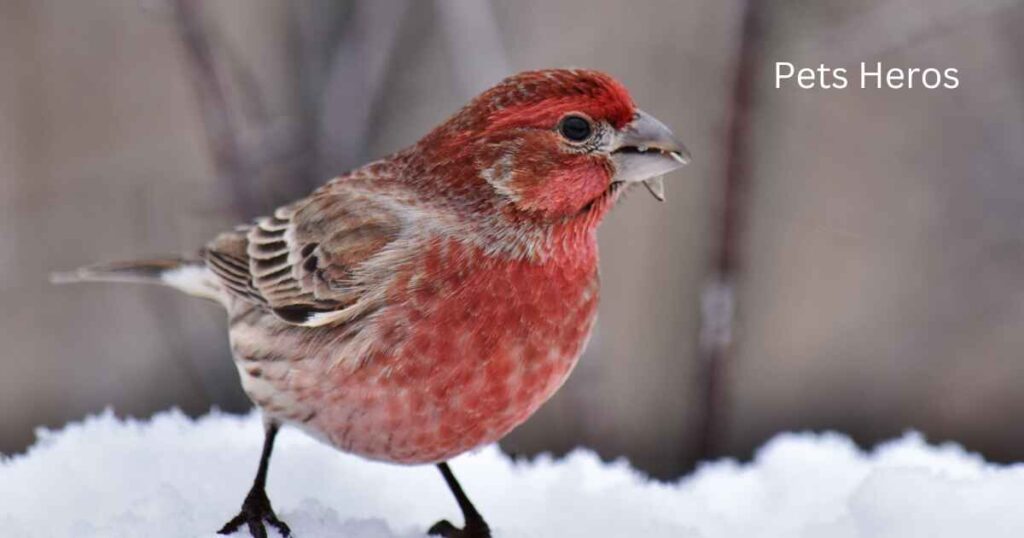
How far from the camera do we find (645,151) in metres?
3.32

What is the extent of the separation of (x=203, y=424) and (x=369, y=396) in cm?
98

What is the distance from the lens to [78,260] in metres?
5.54

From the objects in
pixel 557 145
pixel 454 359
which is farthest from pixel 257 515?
pixel 557 145

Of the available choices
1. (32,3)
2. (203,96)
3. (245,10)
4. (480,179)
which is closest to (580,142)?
(480,179)

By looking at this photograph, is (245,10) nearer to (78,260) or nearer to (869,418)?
(78,260)

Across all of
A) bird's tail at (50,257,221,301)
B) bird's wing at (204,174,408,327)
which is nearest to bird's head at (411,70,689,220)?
bird's wing at (204,174,408,327)

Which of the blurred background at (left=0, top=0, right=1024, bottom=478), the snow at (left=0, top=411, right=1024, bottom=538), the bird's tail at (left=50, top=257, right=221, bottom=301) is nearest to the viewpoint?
the snow at (left=0, top=411, right=1024, bottom=538)

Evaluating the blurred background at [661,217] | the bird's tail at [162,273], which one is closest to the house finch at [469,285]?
the bird's tail at [162,273]

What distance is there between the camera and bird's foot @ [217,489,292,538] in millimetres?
3449

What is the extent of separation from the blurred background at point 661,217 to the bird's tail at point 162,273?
0.31 meters

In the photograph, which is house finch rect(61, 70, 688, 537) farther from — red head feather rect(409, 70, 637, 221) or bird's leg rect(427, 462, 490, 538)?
bird's leg rect(427, 462, 490, 538)

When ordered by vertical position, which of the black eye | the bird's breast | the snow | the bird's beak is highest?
the black eye

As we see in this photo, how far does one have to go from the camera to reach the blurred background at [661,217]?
4.96 m

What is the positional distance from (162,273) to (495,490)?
1.11m
